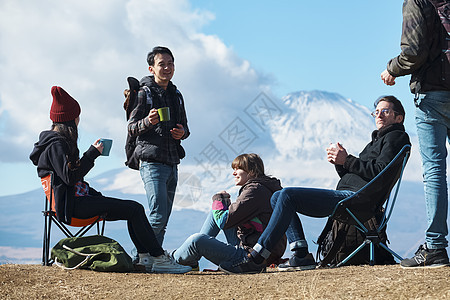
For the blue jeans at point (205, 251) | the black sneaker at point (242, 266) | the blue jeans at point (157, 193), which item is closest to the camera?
the black sneaker at point (242, 266)

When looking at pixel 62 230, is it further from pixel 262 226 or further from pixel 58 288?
pixel 262 226

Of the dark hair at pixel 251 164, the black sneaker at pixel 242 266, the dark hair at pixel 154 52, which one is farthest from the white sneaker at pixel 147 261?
the dark hair at pixel 154 52

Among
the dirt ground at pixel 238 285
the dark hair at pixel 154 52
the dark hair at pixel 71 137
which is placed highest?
the dark hair at pixel 154 52

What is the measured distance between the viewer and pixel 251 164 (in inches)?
257

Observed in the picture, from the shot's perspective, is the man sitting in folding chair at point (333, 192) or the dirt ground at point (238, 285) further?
the man sitting in folding chair at point (333, 192)

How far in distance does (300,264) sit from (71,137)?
2.85 meters

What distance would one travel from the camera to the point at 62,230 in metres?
6.59

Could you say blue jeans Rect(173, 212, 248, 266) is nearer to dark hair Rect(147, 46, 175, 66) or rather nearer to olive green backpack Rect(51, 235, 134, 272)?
olive green backpack Rect(51, 235, 134, 272)

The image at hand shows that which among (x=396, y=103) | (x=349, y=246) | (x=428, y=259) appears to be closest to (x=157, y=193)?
(x=349, y=246)

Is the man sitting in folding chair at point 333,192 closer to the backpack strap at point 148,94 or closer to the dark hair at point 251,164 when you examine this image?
the dark hair at point 251,164

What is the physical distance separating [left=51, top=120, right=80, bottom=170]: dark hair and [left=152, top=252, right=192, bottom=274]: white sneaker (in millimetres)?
1338

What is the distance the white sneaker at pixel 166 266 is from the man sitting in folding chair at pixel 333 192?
0.53 metres

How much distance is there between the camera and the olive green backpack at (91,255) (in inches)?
236

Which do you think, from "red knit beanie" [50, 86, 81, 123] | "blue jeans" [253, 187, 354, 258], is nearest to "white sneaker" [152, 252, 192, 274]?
"blue jeans" [253, 187, 354, 258]
